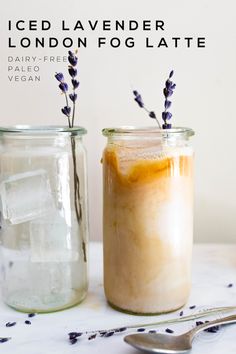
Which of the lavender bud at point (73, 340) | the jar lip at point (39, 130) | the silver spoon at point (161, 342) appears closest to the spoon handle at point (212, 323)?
the silver spoon at point (161, 342)

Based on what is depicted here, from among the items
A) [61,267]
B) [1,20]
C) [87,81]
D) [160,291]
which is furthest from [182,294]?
[1,20]

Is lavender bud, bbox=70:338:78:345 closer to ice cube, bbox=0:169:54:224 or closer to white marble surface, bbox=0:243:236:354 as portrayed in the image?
white marble surface, bbox=0:243:236:354

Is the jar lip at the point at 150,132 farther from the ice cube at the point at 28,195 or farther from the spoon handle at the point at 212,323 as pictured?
the spoon handle at the point at 212,323

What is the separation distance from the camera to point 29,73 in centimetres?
78

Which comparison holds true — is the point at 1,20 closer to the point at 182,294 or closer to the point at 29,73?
the point at 29,73

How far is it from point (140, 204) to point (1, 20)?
1.46ft

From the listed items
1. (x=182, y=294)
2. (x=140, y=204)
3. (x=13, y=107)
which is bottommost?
(x=182, y=294)

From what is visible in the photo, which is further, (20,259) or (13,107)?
(13,107)

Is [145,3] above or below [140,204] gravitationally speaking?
above

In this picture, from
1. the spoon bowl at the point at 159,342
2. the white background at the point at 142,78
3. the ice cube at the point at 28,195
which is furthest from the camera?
the white background at the point at 142,78

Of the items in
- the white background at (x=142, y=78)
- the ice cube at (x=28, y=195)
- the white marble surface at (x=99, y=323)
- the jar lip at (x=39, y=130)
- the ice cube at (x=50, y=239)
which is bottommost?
the white marble surface at (x=99, y=323)

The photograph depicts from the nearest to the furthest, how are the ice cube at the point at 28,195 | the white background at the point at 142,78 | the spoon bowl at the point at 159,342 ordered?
the spoon bowl at the point at 159,342, the ice cube at the point at 28,195, the white background at the point at 142,78

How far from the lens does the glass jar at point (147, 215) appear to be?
1.68ft

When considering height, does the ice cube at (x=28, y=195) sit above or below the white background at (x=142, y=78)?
below
